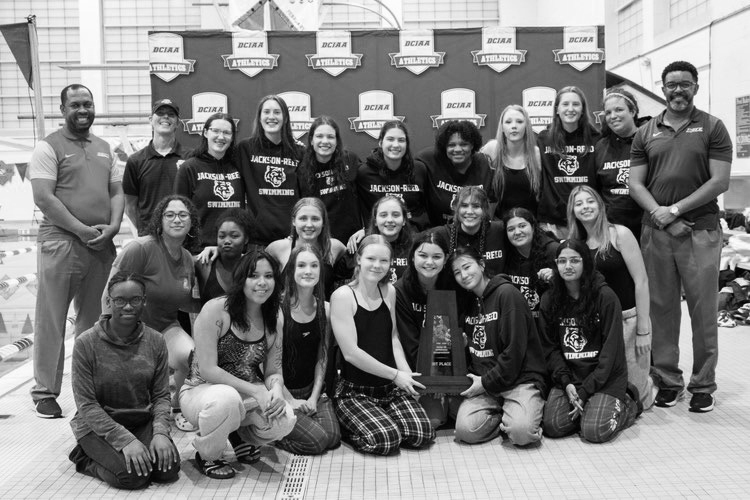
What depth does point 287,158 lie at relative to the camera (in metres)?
4.43

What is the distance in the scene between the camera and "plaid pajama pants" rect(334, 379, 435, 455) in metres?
3.35

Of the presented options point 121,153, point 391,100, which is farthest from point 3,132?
point 391,100

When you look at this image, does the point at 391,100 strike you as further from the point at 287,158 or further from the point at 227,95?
→ the point at 287,158

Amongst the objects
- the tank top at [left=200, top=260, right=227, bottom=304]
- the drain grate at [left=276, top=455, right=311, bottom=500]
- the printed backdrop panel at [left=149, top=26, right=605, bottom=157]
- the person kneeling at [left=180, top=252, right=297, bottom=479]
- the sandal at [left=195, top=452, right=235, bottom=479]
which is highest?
the printed backdrop panel at [left=149, top=26, right=605, bottom=157]

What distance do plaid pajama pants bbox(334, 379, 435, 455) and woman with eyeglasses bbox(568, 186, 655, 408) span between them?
1281 mm

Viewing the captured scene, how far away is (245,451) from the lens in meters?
3.26

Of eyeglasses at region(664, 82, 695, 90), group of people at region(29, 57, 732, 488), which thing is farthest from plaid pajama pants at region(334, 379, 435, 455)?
eyeglasses at region(664, 82, 695, 90)

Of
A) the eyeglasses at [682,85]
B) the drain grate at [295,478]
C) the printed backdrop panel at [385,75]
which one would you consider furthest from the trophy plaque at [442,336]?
the printed backdrop panel at [385,75]

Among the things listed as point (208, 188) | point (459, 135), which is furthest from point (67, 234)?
point (459, 135)

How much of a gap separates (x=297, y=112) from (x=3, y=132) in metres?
13.5

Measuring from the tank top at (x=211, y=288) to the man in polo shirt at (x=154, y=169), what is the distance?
2.76 ft

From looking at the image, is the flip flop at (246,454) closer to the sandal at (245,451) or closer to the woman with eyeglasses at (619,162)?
the sandal at (245,451)

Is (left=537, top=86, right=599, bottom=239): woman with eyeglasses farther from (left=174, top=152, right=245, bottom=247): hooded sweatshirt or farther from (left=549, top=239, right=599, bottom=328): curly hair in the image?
(left=174, top=152, right=245, bottom=247): hooded sweatshirt

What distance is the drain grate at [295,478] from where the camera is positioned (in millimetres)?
2889
